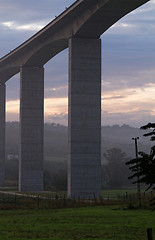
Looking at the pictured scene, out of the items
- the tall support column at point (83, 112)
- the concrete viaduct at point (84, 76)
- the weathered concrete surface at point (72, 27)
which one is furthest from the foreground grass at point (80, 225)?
the weathered concrete surface at point (72, 27)

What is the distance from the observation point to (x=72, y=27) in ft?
218

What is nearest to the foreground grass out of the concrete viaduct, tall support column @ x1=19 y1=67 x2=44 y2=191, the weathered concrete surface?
the concrete viaduct

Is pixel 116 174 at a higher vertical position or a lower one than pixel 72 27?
lower

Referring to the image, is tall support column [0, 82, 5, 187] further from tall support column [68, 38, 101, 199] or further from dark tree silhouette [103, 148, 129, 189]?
tall support column [68, 38, 101, 199]

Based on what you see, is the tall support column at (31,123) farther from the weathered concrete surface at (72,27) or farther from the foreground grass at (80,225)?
the foreground grass at (80,225)

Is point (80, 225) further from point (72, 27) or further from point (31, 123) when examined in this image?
point (31, 123)

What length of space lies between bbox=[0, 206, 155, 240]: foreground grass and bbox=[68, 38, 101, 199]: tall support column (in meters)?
19.0

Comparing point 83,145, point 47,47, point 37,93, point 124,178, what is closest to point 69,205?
point 83,145

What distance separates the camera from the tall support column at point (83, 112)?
65250 mm

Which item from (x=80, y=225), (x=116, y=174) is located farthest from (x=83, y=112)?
(x=116, y=174)

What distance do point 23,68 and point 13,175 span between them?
164 feet

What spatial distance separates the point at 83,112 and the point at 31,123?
22805mm

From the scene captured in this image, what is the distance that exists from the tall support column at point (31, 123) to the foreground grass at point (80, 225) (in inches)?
1590

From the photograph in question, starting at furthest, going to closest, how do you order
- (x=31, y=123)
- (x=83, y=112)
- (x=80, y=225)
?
(x=31, y=123), (x=83, y=112), (x=80, y=225)
